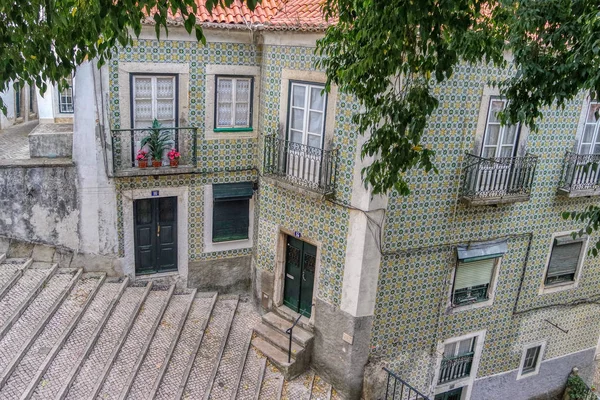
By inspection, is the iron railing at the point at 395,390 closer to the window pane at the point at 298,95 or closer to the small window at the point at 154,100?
the window pane at the point at 298,95

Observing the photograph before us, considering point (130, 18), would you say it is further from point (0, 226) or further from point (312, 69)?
point (0, 226)

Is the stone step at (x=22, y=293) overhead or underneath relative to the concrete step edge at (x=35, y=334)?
overhead

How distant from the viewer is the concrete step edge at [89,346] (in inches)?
327

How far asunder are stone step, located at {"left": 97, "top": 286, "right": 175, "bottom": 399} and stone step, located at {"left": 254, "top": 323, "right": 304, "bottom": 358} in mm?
2118

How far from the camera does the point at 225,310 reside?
11.5m

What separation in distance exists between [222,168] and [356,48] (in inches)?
223

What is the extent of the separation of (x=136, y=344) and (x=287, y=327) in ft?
10.1

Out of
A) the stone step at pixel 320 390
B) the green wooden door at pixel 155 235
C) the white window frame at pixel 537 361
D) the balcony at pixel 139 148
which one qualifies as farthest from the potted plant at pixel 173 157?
the white window frame at pixel 537 361

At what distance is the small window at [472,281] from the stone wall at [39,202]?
26.8ft

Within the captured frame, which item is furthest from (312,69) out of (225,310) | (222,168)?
(225,310)

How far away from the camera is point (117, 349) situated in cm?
936

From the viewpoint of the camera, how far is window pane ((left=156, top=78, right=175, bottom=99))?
34.0ft

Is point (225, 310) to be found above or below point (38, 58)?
below

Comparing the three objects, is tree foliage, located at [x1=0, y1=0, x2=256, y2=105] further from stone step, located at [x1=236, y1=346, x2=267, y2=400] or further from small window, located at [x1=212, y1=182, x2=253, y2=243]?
stone step, located at [x1=236, y1=346, x2=267, y2=400]
